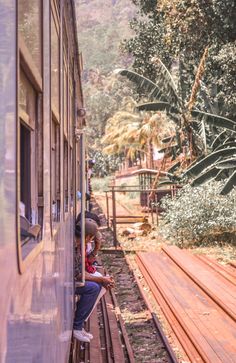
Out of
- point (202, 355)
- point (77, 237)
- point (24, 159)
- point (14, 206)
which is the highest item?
point (24, 159)

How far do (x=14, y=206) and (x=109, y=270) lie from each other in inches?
414

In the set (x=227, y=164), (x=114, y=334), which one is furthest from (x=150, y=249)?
(x=114, y=334)

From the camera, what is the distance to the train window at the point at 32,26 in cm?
138

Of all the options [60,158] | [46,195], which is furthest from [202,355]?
[46,195]

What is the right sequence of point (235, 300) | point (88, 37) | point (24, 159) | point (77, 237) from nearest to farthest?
point (24, 159) → point (77, 237) → point (235, 300) → point (88, 37)

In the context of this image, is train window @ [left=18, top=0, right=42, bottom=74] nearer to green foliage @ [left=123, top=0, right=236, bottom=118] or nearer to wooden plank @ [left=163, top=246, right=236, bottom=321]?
wooden plank @ [left=163, top=246, right=236, bottom=321]

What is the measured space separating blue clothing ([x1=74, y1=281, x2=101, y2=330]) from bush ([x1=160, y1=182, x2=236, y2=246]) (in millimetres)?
8897

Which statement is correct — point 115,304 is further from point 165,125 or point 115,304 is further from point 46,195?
point 165,125

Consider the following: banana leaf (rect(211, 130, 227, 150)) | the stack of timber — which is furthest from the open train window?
banana leaf (rect(211, 130, 227, 150))

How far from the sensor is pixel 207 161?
42.8 feet

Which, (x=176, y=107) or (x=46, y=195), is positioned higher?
(x=176, y=107)

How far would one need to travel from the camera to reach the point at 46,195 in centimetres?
185

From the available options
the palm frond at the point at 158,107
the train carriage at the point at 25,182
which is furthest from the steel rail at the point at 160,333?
the palm frond at the point at 158,107

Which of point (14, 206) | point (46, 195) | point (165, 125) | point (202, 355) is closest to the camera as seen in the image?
point (14, 206)
